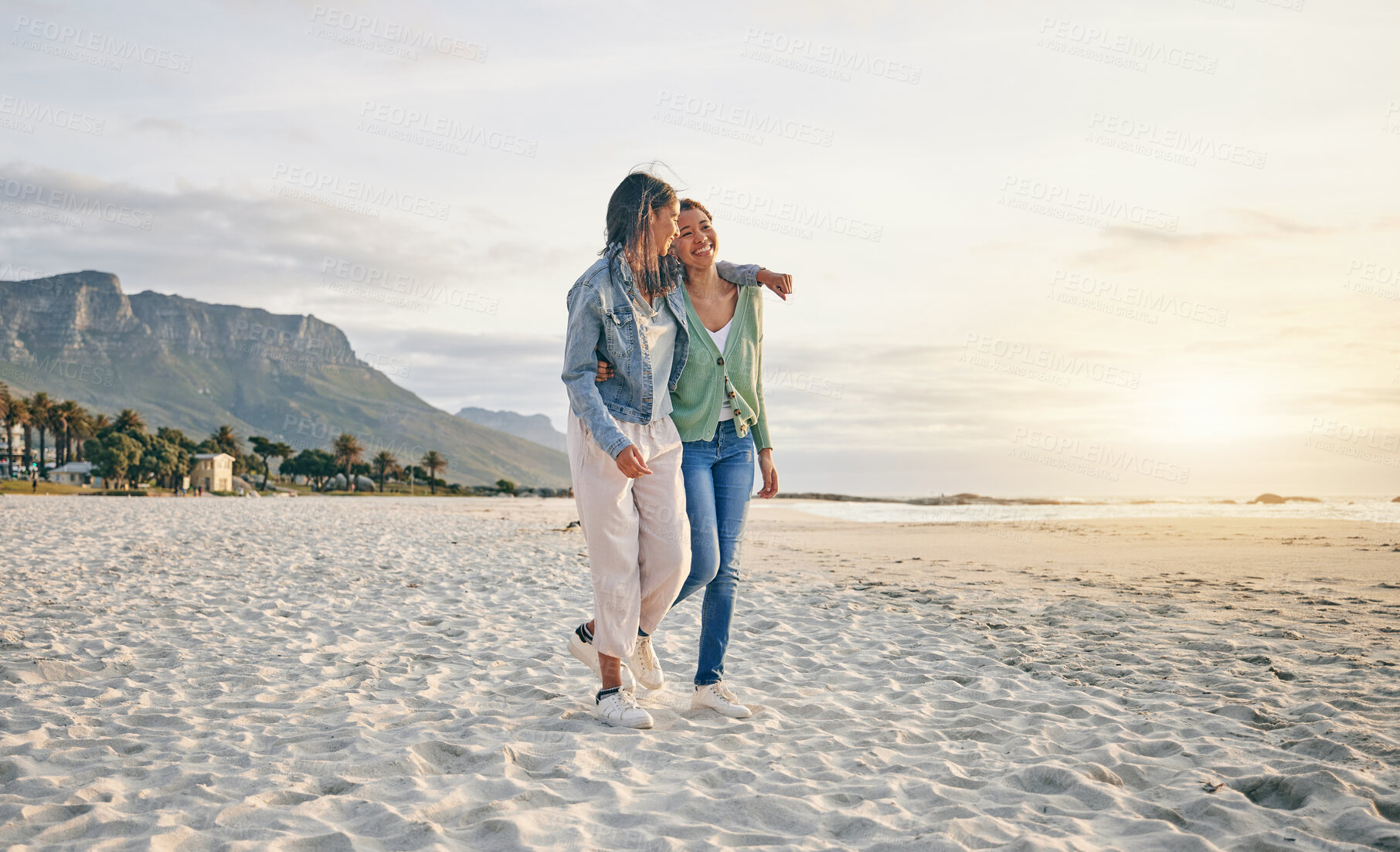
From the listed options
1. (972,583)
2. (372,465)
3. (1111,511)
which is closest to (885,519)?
(1111,511)

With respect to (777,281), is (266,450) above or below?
above

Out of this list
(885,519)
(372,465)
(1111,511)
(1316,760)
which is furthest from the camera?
(372,465)

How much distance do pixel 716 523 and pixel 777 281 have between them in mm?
1174

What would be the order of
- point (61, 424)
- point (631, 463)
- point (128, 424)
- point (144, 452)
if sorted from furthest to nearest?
point (61, 424)
point (128, 424)
point (144, 452)
point (631, 463)

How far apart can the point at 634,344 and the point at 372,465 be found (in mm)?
118271

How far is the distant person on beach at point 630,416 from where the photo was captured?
11.7ft

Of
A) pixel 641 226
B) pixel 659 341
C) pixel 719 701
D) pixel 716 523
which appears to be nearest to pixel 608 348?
pixel 659 341

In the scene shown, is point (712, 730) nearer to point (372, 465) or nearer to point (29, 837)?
point (29, 837)

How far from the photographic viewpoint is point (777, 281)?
391 cm

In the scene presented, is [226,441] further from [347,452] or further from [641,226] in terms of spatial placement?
[641,226]

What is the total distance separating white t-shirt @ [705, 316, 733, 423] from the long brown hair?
14.0 inches

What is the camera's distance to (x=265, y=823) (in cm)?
256

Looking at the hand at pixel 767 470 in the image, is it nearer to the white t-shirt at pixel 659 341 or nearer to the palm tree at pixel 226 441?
the white t-shirt at pixel 659 341

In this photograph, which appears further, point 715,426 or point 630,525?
point 715,426
